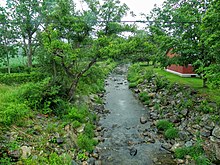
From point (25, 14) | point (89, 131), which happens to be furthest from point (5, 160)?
point (25, 14)

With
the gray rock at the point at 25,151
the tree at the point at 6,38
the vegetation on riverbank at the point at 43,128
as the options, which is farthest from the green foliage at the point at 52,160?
the tree at the point at 6,38

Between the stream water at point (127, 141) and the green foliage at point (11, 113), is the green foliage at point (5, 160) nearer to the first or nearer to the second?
the green foliage at point (11, 113)

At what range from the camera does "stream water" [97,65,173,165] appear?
22.0 feet

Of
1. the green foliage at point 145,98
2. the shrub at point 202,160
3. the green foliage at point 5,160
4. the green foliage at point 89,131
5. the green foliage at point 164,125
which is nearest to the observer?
the green foliage at point 5,160

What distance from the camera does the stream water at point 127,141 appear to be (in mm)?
6703

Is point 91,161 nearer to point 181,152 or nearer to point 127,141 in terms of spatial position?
point 127,141

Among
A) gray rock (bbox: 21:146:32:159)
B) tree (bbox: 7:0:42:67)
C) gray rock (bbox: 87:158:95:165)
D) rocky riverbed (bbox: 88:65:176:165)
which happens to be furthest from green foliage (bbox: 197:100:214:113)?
tree (bbox: 7:0:42:67)

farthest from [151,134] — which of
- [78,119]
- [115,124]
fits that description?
[78,119]

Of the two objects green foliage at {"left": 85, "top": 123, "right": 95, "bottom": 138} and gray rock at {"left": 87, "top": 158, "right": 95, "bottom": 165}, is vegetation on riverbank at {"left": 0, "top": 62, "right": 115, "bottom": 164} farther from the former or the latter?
gray rock at {"left": 87, "top": 158, "right": 95, "bottom": 165}

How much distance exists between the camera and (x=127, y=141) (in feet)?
26.3

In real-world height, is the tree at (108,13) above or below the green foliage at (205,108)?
above

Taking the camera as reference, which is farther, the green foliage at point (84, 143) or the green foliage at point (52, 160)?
the green foliage at point (84, 143)

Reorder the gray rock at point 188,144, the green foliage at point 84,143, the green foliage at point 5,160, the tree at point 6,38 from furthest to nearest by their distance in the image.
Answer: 1. the tree at point 6,38
2. the gray rock at point 188,144
3. the green foliage at point 84,143
4. the green foliage at point 5,160

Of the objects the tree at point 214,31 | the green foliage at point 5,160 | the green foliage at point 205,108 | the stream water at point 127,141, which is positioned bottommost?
the stream water at point 127,141
